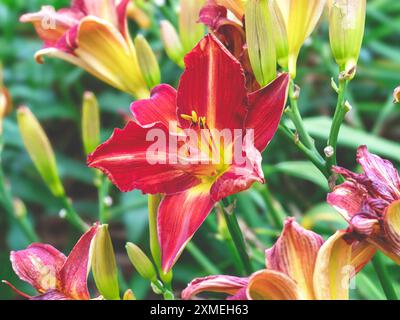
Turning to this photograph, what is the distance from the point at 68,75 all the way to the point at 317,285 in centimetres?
93

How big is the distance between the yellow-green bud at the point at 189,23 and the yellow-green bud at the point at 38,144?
6.6 inches

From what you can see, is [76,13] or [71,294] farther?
[76,13]

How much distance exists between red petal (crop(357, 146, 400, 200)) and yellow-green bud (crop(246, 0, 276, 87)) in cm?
8

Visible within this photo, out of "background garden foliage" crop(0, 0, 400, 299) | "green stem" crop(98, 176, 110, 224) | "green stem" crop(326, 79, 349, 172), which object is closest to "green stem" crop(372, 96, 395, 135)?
"background garden foliage" crop(0, 0, 400, 299)

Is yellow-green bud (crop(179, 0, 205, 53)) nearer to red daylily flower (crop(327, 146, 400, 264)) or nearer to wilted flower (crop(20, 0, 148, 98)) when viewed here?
wilted flower (crop(20, 0, 148, 98))

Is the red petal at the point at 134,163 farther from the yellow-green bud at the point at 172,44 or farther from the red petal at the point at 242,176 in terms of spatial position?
the yellow-green bud at the point at 172,44

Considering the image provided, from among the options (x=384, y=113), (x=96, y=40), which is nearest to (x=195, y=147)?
(x=96, y=40)

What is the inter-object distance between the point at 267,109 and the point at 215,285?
0.11 m

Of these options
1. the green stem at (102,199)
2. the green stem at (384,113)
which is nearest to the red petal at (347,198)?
the green stem at (102,199)

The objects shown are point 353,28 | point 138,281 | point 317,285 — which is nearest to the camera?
point 317,285

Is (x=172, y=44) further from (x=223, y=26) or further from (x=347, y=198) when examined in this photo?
(x=347, y=198)

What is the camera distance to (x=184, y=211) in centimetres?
41
